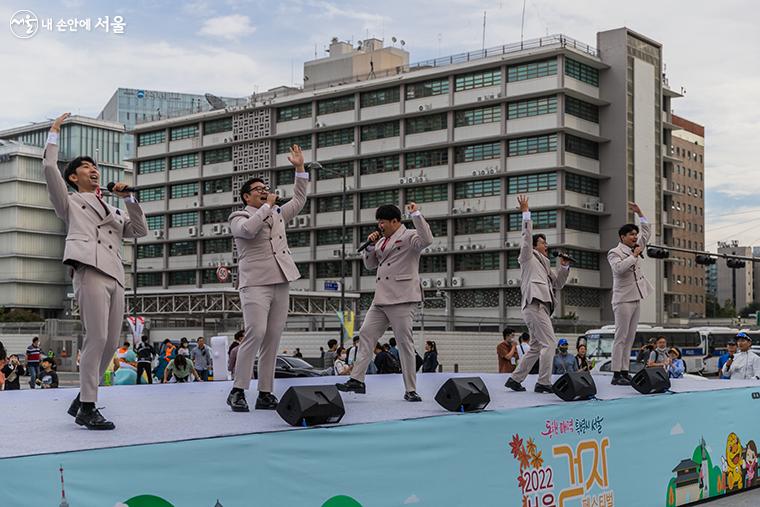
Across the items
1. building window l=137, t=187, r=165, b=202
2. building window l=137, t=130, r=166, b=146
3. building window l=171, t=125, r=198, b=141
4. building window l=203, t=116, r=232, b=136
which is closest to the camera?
building window l=203, t=116, r=232, b=136

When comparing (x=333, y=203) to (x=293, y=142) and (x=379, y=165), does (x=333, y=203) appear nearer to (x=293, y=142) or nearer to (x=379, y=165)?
(x=379, y=165)

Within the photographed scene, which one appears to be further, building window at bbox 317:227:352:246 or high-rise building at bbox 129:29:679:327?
building window at bbox 317:227:352:246

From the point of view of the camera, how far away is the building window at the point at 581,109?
62188 mm

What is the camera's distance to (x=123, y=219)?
702 cm

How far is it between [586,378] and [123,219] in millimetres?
4790

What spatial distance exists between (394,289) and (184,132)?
73023 mm

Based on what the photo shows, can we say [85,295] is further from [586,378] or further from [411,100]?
[411,100]

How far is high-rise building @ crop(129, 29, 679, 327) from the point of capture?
204 feet

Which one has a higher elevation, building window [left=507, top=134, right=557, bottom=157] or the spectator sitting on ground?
building window [left=507, top=134, right=557, bottom=157]

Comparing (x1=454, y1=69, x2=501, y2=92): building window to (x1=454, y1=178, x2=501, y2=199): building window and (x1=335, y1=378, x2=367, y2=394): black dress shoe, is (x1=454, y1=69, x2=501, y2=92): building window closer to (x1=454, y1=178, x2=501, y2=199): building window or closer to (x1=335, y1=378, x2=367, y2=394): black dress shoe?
(x1=454, y1=178, x2=501, y2=199): building window

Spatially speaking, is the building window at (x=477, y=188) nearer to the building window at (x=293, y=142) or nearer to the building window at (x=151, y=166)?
the building window at (x=293, y=142)

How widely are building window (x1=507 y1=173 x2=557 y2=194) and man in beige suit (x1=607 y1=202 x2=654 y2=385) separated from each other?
169ft

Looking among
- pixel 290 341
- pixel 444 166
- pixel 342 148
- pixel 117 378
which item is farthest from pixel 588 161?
pixel 117 378

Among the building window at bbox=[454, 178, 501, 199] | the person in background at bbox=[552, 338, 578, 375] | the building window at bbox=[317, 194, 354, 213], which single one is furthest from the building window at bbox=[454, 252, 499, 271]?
the person in background at bbox=[552, 338, 578, 375]
